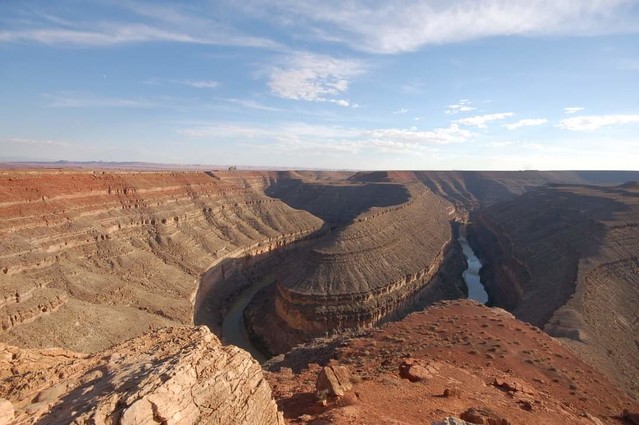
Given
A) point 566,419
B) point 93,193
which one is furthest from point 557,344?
point 93,193

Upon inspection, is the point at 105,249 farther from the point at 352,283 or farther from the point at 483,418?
the point at 483,418

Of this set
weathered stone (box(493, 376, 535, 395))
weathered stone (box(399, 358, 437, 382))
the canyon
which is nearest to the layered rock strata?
the canyon

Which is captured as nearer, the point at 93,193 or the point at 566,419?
the point at 566,419

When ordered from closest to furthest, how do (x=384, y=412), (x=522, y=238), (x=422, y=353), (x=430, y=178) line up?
(x=384, y=412)
(x=422, y=353)
(x=522, y=238)
(x=430, y=178)

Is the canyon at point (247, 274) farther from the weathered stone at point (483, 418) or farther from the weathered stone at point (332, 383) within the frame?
the weathered stone at point (483, 418)

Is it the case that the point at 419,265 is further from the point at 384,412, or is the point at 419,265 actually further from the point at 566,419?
the point at 384,412

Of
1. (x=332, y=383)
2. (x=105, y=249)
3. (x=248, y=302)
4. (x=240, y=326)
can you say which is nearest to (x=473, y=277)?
(x=248, y=302)

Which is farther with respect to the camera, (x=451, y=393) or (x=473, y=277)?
(x=473, y=277)
